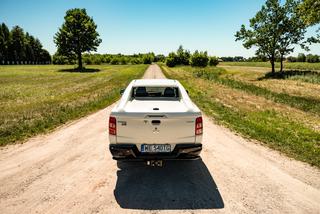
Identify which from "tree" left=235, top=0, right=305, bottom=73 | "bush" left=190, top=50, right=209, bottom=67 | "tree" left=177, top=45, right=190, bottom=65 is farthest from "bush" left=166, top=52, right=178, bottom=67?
"tree" left=235, top=0, right=305, bottom=73

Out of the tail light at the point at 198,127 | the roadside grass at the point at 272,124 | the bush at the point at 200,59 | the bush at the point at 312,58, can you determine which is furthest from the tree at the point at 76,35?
the bush at the point at 312,58

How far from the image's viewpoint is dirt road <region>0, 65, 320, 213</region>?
4.55 m

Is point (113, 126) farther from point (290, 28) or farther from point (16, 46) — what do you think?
point (16, 46)

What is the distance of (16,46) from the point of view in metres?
93.5

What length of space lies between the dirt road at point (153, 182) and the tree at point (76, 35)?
1891 inches

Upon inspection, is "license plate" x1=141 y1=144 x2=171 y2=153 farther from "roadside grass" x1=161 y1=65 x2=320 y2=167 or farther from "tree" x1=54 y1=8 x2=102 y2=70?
"tree" x1=54 y1=8 x2=102 y2=70

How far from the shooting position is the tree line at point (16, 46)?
294 feet

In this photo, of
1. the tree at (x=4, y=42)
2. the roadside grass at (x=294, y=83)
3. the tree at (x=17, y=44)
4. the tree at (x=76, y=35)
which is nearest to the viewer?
the roadside grass at (x=294, y=83)

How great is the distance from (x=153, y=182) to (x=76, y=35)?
51733 millimetres

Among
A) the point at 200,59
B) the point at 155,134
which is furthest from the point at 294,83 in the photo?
the point at 200,59

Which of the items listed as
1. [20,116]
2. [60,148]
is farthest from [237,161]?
[20,116]

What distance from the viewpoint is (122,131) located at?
5113mm

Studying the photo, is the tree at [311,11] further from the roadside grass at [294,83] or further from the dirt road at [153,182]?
the dirt road at [153,182]

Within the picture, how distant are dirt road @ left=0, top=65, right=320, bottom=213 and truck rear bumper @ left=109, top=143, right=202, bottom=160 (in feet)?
2.11
